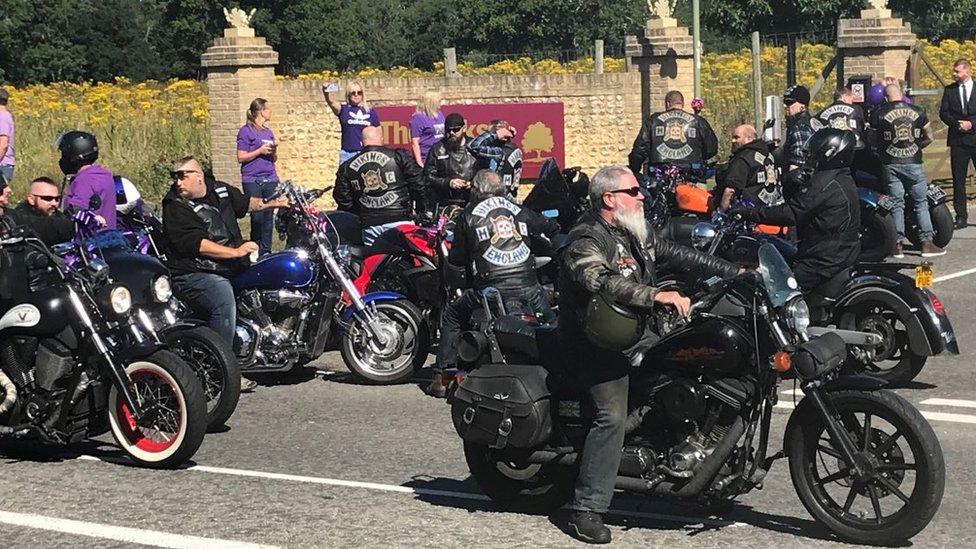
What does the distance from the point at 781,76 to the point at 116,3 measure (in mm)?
50036

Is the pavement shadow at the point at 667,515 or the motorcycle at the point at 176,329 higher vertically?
the motorcycle at the point at 176,329

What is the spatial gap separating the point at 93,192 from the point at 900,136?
891 centimetres

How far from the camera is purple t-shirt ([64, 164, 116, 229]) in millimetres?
11359

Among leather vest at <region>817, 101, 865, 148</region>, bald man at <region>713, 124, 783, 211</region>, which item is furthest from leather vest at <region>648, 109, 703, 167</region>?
leather vest at <region>817, 101, 865, 148</region>

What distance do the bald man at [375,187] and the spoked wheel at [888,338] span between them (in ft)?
13.3

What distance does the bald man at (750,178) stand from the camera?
1406 centimetres

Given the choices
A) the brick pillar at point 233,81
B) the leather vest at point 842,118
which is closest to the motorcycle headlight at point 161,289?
the leather vest at point 842,118

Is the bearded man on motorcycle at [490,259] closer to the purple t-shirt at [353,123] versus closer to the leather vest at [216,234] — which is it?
the leather vest at [216,234]

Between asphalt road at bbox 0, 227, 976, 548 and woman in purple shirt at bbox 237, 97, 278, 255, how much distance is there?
6.14 meters

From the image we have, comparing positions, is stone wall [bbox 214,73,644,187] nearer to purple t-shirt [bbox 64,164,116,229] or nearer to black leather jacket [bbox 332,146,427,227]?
black leather jacket [bbox 332,146,427,227]

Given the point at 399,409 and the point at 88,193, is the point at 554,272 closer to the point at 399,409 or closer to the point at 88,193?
the point at 399,409

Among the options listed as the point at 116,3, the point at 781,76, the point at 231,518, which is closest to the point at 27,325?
the point at 231,518

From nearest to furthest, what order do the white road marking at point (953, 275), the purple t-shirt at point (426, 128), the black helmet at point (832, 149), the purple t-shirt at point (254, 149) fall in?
the black helmet at point (832, 149) < the white road marking at point (953, 275) < the purple t-shirt at point (254, 149) < the purple t-shirt at point (426, 128)

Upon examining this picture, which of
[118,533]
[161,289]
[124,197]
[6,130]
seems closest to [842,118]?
[124,197]
